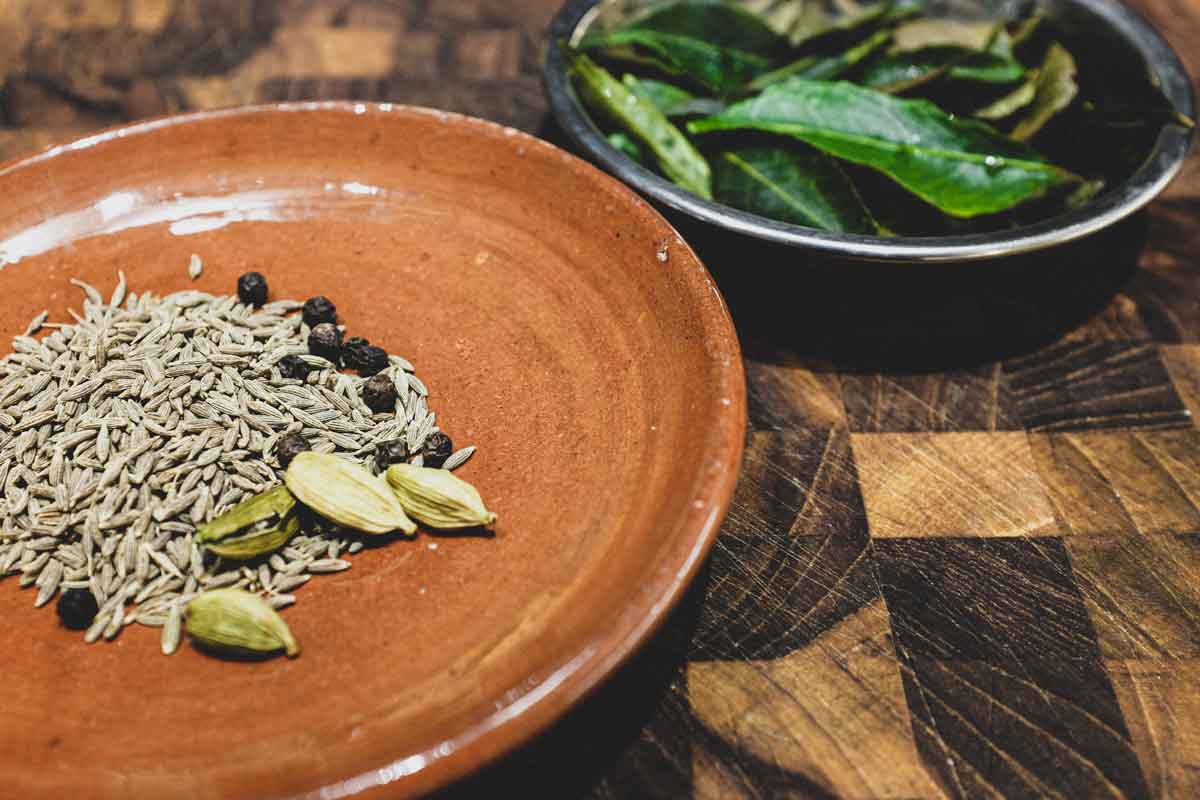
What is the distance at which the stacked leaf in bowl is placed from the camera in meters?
1.23

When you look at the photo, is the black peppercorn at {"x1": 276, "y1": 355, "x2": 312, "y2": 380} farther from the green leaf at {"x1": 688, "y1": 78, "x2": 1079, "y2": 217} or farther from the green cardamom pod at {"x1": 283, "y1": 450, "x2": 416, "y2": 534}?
the green leaf at {"x1": 688, "y1": 78, "x2": 1079, "y2": 217}

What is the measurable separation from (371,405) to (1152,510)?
0.93m

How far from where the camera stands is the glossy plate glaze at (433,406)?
739 millimetres

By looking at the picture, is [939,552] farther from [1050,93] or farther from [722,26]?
[722,26]

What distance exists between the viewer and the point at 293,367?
43.1 inches

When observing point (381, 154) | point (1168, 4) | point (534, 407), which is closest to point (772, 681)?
point (534, 407)

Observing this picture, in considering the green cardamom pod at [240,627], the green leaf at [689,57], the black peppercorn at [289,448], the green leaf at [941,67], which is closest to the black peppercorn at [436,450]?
the black peppercorn at [289,448]

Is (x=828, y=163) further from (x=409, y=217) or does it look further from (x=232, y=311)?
(x=232, y=311)

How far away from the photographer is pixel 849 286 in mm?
1166

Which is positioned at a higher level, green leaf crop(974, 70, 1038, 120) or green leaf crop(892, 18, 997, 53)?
green leaf crop(892, 18, 997, 53)

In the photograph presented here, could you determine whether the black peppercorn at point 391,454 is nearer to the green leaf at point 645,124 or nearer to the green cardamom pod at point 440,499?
the green cardamom pod at point 440,499

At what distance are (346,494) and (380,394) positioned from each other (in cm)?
16

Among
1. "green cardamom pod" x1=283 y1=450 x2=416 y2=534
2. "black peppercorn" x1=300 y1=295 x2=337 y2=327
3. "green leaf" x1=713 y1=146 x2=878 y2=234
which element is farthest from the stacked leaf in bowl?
"green cardamom pod" x1=283 y1=450 x2=416 y2=534

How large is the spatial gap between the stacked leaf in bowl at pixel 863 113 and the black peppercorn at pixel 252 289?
54 centimetres
